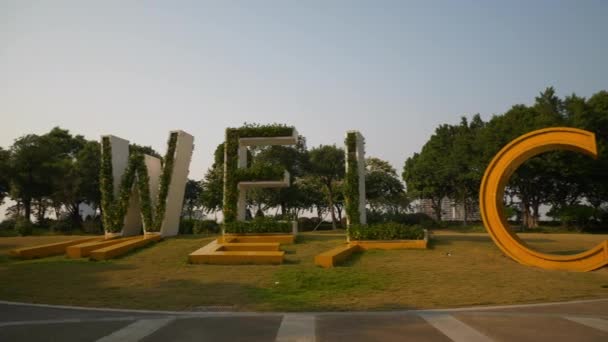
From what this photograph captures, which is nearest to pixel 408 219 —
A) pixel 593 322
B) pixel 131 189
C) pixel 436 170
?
pixel 436 170

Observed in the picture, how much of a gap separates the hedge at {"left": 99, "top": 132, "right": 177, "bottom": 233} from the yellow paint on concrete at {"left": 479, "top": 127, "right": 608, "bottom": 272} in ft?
52.0

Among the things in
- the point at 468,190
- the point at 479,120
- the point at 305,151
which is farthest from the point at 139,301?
the point at 479,120

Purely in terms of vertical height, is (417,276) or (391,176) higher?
(391,176)

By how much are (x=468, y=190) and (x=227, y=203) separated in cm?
3085

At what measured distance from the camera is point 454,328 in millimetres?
7348

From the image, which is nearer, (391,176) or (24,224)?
(24,224)

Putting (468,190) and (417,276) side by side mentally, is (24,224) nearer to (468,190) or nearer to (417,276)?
(417,276)

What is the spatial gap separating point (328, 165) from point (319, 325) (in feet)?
124

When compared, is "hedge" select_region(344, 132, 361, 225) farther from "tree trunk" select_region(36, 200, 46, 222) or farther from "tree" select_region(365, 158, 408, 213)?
"tree trunk" select_region(36, 200, 46, 222)

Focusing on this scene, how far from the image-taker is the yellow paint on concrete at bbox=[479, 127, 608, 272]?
567 inches

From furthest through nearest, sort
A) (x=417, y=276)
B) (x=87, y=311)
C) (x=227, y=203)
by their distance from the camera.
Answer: (x=227, y=203) → (x=417, y=276) → (x=87, y=311)

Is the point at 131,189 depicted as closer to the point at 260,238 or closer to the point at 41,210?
the point at 260,238

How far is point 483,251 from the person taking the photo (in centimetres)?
1781

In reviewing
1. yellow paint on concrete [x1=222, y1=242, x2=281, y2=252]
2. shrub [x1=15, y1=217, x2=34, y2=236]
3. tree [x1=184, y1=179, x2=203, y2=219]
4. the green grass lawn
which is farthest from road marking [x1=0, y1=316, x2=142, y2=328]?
tree [x1=184, y1=179, x2=203, y2=219]
